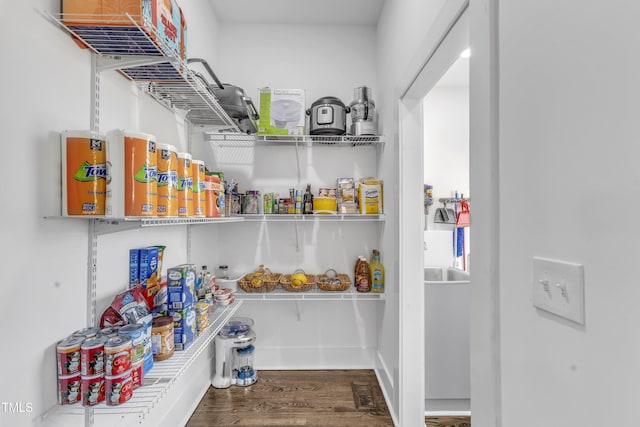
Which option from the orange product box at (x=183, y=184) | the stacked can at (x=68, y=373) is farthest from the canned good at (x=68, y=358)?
the orange product box at (x=183, y=184)

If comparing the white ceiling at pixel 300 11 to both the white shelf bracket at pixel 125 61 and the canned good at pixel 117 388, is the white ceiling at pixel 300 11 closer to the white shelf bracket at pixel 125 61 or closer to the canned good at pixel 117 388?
the white shelf bracket at pixel 125 61

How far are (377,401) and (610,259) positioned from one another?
73.8 inches

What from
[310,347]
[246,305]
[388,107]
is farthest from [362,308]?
[388,107]

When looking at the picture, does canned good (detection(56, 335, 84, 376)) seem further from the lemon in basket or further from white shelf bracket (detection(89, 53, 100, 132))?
the lemon in basket

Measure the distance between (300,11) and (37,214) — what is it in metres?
2.21

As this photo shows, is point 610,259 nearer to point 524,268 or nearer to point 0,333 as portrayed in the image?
point 524,268

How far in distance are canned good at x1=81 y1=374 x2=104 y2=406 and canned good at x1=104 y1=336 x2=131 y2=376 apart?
4 cm

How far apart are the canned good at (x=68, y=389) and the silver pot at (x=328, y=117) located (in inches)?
70.3

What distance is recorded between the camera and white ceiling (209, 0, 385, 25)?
2158 millimetres

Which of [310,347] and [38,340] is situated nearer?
[38,340]

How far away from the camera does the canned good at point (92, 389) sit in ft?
2.80

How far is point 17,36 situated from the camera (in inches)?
31.2

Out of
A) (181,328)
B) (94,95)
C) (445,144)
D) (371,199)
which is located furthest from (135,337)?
(445,144)

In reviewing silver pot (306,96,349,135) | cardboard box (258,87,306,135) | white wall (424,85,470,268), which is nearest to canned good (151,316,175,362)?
cardboard box (258,87,306,135)
